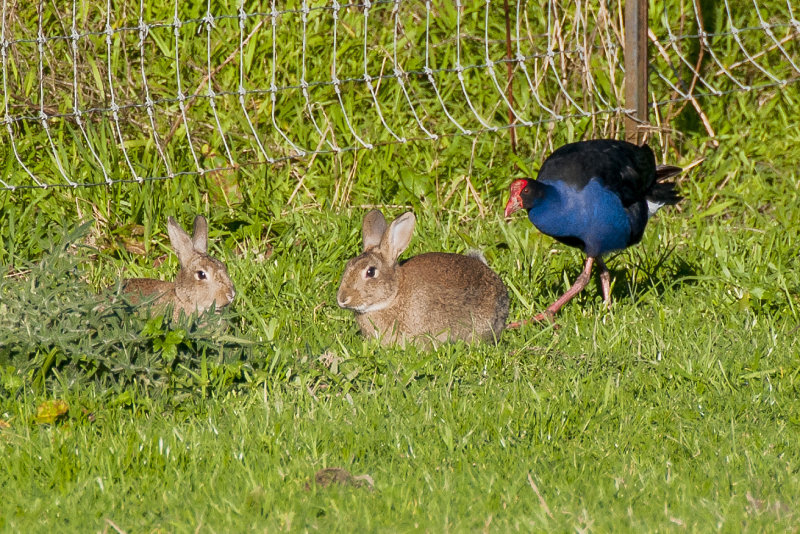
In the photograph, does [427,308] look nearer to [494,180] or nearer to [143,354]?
[143,354]

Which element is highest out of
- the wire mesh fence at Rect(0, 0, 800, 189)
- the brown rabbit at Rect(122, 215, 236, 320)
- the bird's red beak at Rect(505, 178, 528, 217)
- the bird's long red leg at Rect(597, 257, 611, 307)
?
the wire mesh fence at Rect(0, 0, 800, 189)

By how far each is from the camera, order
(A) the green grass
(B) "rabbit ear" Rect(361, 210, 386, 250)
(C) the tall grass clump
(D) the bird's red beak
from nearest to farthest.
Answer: (A) the green grass < (C) the tall grass clump < (B) "rabbit ear" Rect(361, 210, 386, 250) < (D) the bird's red beak

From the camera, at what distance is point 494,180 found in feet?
25.8

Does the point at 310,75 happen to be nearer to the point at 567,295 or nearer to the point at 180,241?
the point at 180,241

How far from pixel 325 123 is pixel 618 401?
12.6ft

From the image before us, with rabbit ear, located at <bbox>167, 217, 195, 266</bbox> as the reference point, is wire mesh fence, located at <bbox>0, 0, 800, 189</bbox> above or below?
above

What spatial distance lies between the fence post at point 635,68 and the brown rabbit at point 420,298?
1942 millimetres

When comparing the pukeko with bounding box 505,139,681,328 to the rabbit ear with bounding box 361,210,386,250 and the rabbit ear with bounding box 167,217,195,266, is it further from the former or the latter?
the rabbit ear with bounding box 167,217,195,266

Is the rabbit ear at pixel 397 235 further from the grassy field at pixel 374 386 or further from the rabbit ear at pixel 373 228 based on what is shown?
the grassy field at pixel 374 386

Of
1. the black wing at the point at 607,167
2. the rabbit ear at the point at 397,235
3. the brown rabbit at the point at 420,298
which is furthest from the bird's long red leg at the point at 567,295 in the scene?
the rabbit ear at the point at 397,235

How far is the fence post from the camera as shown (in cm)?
725

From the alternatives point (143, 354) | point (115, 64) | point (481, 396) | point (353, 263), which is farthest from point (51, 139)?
point (481, 396)

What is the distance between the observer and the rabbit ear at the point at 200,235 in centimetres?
628

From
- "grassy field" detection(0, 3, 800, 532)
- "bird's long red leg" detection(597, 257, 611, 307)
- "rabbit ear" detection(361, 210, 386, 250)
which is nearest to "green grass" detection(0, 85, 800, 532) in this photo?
"grassy field" detection(0, 3, 800, 532)
